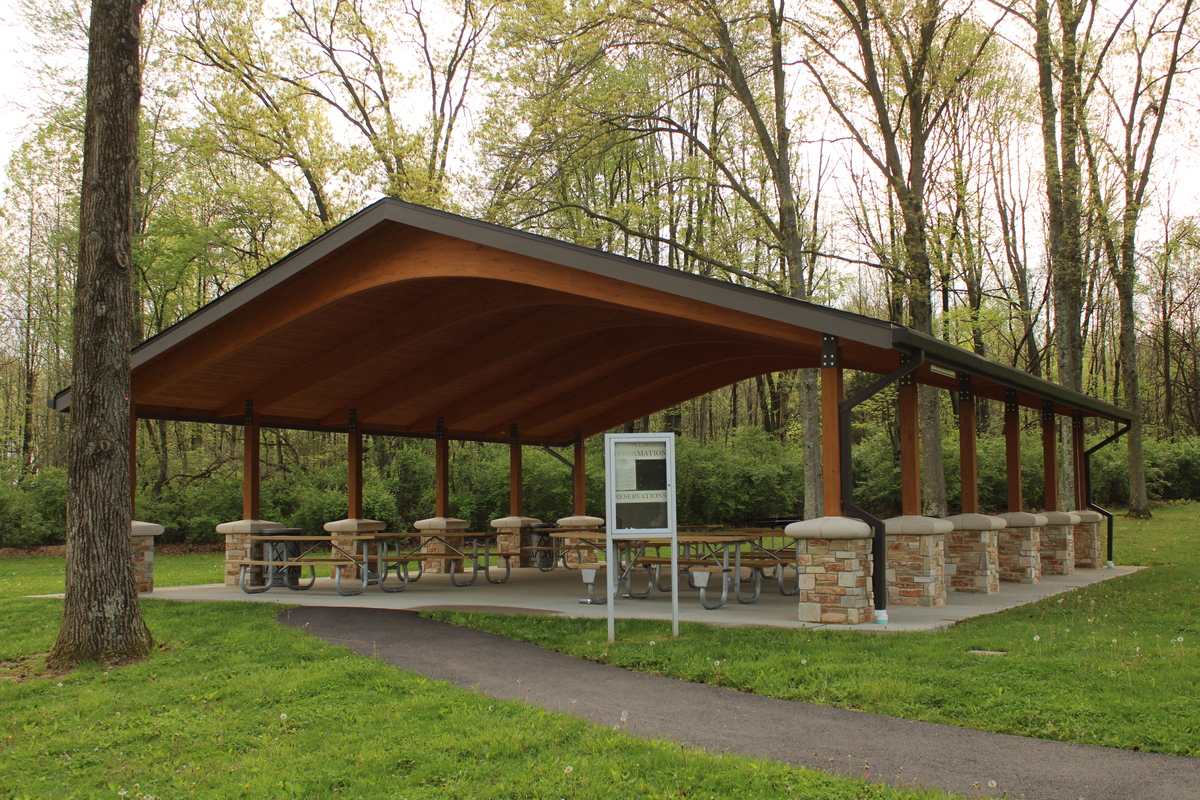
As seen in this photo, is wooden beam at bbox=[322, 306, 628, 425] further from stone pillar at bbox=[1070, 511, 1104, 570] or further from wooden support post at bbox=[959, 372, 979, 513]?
stone pillar at bbox=[1070, 511, 1104, 570]

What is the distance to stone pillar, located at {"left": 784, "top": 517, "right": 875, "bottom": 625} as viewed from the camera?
7555mm

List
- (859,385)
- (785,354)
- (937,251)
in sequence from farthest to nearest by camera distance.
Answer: (859,385) → (937,251) → (785,354)

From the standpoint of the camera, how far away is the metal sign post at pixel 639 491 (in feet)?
23.1

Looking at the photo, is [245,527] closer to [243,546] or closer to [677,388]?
[243,546]

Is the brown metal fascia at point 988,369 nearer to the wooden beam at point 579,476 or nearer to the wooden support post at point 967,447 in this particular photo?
the wooden support post at point 967,447

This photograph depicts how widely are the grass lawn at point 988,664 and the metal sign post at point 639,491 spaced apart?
73 centimetres

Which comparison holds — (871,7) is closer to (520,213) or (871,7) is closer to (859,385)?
(520,213)

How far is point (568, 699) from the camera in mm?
5230

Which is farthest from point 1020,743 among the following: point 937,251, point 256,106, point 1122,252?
point 256,106

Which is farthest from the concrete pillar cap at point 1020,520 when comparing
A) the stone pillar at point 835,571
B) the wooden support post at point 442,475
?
the wooden support post at point 442,475

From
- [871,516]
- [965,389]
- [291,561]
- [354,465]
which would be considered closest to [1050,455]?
[965,389]

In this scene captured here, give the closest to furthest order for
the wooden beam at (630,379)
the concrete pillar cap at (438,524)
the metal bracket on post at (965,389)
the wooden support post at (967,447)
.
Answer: the metal bracket on post at (965,389)
the wooden support post at (967,447)
the wooden beam at (630,379)
the concrete pillar cap at (438,524)

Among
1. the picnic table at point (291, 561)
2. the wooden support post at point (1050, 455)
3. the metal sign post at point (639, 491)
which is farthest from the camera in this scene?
the wooden support post at point (1050, 455)

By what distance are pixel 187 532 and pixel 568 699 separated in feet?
59.6
